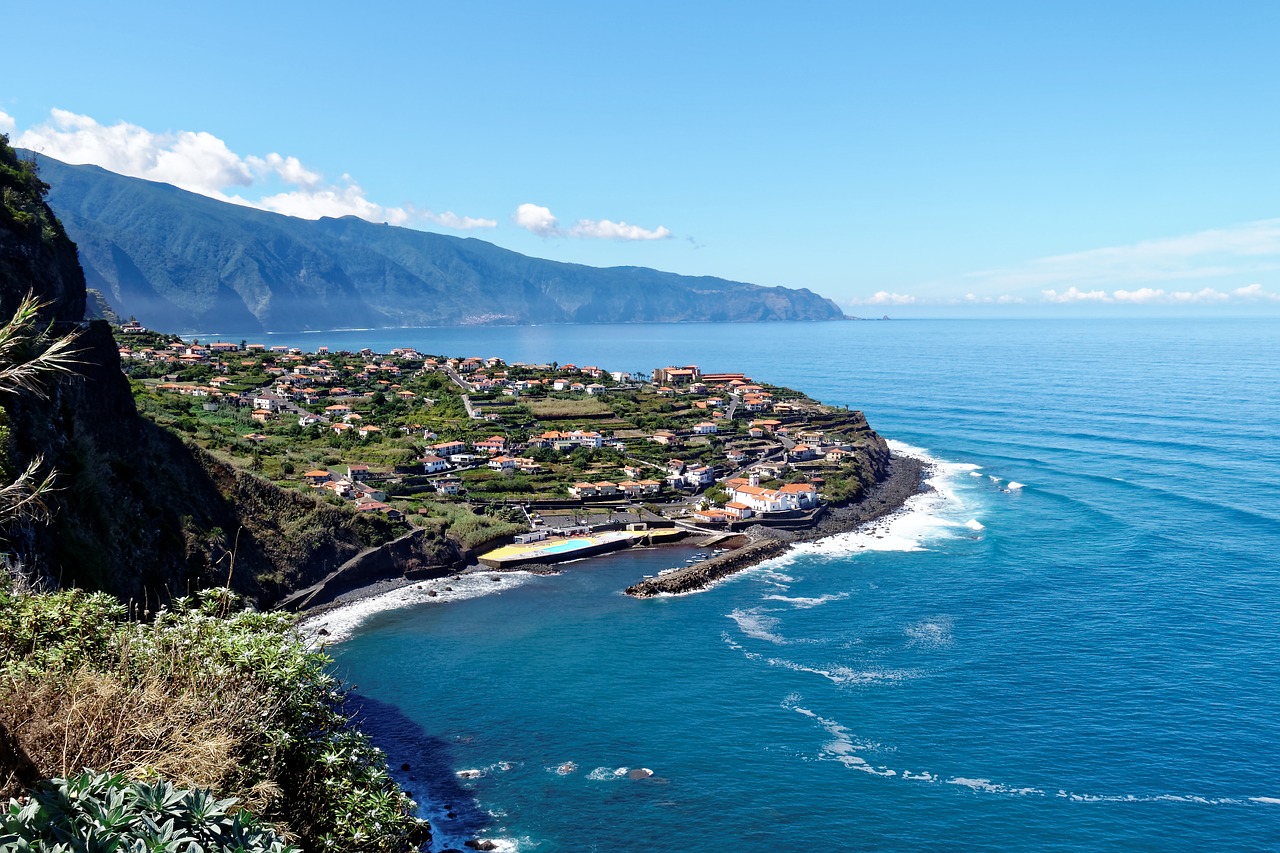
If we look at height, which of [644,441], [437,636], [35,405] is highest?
[35,405]

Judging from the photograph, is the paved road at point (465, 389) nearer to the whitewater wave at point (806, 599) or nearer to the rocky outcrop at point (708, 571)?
the rocky outcrop at point (708, 571)

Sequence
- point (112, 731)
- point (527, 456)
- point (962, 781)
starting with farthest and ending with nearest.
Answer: point (527, 456), point (962, 781), point (112, 731)

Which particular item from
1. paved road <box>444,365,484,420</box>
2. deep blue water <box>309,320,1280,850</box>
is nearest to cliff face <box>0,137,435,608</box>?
deep blue water <box>309,320,1280,850</box>

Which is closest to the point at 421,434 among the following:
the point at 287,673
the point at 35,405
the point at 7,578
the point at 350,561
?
the point at 350,561

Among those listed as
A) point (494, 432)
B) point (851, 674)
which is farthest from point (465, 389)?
point (851, 674)

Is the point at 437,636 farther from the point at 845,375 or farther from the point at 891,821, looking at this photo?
the point at 845,375

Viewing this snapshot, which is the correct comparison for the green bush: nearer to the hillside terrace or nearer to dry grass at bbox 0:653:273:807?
dry grass at bbox 0:653:273:807

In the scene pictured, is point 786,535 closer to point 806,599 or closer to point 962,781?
point 806,599
